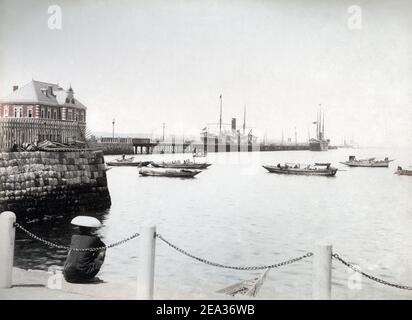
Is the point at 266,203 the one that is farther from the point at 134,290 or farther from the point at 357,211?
the point at 134,290

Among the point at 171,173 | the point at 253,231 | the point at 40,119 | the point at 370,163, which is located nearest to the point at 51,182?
the point at 40,119

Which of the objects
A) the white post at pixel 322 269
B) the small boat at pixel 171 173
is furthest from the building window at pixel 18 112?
the small boat at pixel 171 173

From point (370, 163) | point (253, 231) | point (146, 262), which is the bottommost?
point (253, 231)

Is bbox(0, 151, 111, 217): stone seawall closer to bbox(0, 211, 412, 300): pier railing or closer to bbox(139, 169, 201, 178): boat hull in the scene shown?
bbox(0, 211, 412, 300): pier railing

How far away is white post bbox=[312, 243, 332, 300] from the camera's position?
415 centimetres

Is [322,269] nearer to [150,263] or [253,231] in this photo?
[150,263]

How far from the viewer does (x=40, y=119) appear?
49.8 feet

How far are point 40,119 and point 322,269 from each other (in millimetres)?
13179

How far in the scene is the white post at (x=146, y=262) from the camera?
14.8 ft

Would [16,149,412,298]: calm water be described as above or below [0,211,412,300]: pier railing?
below

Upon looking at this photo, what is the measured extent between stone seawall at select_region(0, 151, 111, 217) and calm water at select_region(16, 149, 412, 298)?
1.95ft

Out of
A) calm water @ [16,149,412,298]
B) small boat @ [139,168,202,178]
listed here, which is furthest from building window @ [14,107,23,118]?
small boat @ [139,168,202,178]

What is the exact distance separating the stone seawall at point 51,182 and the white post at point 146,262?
8827 mm
